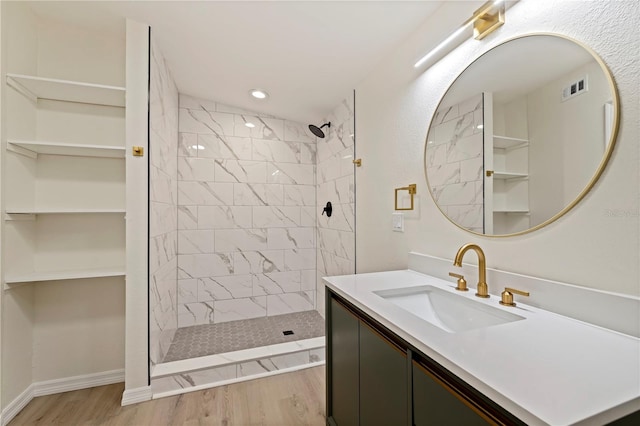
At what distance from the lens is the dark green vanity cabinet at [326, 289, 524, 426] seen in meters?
0.62

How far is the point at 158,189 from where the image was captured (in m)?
1.98

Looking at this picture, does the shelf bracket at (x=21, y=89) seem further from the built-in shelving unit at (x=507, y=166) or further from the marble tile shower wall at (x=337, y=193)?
the built-in shelving unit at (x=507, y=166)

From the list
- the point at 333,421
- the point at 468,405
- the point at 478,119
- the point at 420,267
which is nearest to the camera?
the point at 468,405

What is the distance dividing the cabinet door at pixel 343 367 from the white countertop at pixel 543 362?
0.95 feet

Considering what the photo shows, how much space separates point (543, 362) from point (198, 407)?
1.89 metres

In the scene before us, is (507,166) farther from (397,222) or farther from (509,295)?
(397,222)

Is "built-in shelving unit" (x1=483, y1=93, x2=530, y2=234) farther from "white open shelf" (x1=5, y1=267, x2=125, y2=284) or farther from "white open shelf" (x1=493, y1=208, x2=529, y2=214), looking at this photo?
"white open shelf" (x1=5, y1=267, x2=125, y2=284)

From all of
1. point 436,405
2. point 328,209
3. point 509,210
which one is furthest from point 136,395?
point 509,210

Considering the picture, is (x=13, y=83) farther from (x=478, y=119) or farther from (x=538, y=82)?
(x=538, y=82)

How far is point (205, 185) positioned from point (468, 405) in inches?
111

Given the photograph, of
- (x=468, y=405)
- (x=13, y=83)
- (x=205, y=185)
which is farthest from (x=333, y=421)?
(x=13, y=83)

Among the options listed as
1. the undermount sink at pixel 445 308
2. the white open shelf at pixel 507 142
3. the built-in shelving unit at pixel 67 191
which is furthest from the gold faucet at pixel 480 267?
the built-in shelving unit at pixel 67 191

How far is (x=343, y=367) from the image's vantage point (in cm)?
126

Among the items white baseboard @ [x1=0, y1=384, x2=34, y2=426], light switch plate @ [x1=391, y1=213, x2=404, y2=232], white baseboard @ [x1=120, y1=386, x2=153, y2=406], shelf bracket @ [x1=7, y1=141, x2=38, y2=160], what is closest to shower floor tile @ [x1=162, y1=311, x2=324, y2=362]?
white baseboard @ [x1=120, y1=386, x2=153, y2=406]
